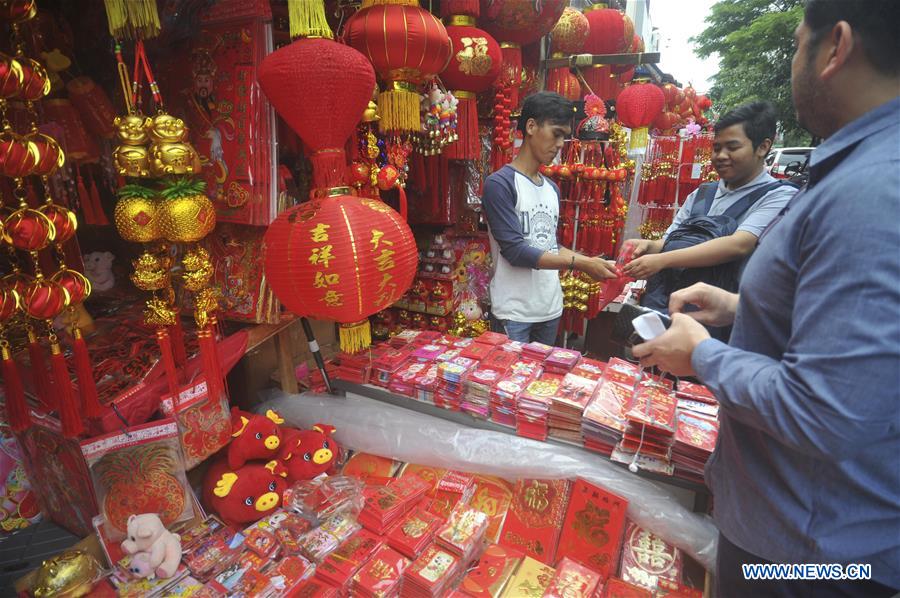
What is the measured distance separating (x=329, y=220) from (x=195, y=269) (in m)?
0.56

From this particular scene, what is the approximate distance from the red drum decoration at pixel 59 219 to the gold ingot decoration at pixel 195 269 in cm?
31

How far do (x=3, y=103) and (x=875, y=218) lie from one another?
184cm

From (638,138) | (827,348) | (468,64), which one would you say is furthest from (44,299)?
(638,138)

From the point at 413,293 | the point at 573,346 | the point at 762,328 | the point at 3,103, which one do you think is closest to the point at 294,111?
the point at 3,103

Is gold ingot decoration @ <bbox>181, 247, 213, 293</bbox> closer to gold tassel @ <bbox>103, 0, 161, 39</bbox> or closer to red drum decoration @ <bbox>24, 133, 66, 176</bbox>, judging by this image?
red drum decoration @ <bbox>24, 133, 66, 176</bbox>

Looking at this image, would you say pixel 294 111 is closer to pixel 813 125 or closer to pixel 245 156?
pixel 245 156

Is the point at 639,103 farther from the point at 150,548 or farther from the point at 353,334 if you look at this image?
the point at 150,548

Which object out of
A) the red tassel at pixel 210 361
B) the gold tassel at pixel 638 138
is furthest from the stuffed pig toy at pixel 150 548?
Answer: the gold tassel at pixel 638 138

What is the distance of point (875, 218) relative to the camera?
0.63 m

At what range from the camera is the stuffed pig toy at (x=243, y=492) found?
175 centimetres

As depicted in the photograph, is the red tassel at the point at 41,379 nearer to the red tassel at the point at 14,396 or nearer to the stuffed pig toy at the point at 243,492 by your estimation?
the red tassel at the point at 14,396

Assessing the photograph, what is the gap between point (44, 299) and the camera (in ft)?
3.98

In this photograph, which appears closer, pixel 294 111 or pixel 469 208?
pixel 294 111

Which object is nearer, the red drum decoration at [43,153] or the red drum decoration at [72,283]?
the red drum decoration at [43,153]
